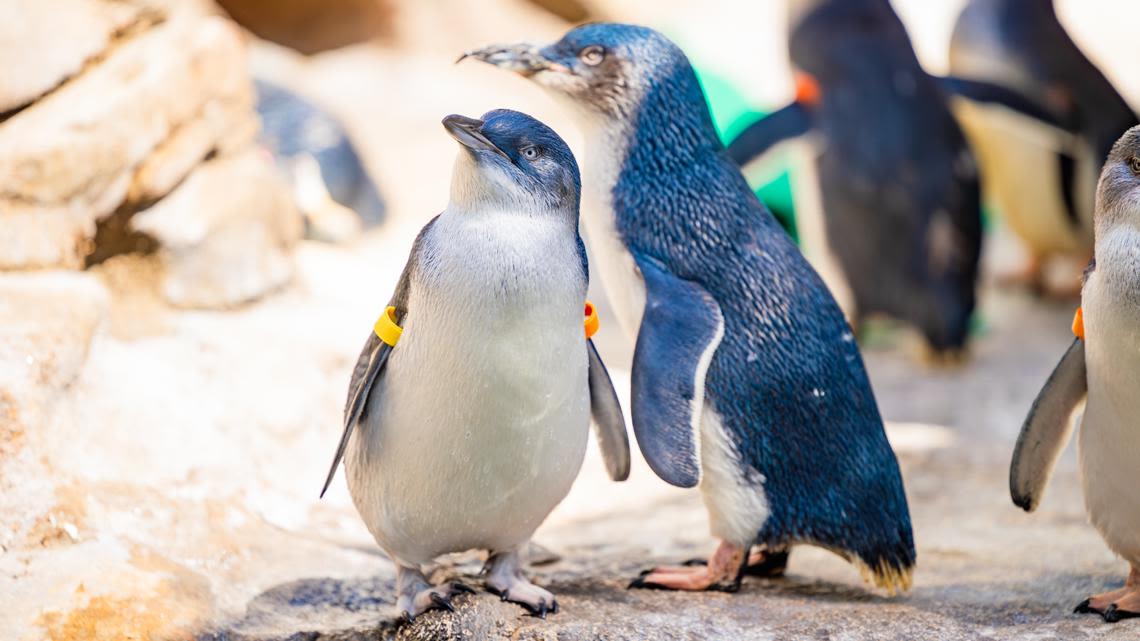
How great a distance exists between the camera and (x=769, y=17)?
8359 millimetres

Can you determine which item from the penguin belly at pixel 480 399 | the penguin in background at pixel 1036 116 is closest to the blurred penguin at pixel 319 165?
the penguin in background at pixel 1036 116

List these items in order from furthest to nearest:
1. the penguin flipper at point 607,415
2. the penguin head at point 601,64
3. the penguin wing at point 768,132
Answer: the penguin wing at point 768,132 → the penguin head at point 601,64 → the penguin flipper at point 607,415

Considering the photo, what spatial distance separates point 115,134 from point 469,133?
1662 millimetres

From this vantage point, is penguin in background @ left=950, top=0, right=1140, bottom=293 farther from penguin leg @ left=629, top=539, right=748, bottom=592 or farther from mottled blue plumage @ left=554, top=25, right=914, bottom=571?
penguin leg @ left=629, top=539, right=748, bottom=592

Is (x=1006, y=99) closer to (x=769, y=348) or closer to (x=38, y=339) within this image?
(x=769, y=348)

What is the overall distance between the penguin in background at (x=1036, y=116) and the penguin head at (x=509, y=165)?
11.8 feet

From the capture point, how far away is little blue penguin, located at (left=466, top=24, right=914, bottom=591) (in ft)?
7.92

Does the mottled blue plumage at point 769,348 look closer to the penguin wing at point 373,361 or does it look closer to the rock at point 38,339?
the penguin wing at point 373,361

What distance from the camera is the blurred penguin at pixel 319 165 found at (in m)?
5.68

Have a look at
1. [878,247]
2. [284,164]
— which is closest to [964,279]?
[878,247]

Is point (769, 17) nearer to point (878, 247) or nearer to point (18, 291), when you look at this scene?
point (878, 247)

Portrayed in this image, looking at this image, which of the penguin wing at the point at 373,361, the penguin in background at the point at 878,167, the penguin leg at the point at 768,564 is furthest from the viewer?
the penguin in background at the point at 878,167

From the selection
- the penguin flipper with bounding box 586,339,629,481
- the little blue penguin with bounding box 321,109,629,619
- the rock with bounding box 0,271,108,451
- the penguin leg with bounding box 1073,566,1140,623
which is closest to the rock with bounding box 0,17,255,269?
the rock with bounding box 0,271,108,451

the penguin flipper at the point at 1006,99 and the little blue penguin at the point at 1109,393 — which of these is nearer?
the little blue penguin at the point at 1109,393
